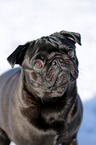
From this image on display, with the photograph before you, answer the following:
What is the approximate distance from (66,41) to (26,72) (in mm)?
395

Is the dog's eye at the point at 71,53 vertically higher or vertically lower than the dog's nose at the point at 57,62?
lower

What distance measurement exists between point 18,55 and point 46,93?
1.22ft

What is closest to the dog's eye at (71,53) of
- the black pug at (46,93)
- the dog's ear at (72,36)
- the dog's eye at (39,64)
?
the black pug at (46,93)

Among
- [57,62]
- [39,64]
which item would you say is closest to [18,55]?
[39,64]

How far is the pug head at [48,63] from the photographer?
Result: 1.86 meters

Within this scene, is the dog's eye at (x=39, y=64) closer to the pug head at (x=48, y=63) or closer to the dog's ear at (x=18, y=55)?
the pug head at (x=48, y=63)

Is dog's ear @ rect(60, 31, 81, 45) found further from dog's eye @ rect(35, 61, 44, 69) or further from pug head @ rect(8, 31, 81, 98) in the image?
dog's eye @ rect(35, 61, 44, 69)

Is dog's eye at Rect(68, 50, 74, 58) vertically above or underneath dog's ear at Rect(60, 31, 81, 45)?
underneath

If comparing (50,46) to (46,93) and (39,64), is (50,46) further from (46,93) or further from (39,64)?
(46,93)

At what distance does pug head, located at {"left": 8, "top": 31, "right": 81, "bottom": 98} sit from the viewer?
186cm

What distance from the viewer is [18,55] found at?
80.1 inches

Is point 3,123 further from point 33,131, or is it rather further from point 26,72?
point 26,72

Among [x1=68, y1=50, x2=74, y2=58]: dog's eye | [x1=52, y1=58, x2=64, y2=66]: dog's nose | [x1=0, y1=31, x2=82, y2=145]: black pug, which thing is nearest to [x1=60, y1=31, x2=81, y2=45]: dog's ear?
[x1=0, y1=31, x2=82, y2=145]: black pug

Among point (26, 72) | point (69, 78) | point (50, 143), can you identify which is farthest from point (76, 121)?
point (26, 72)
